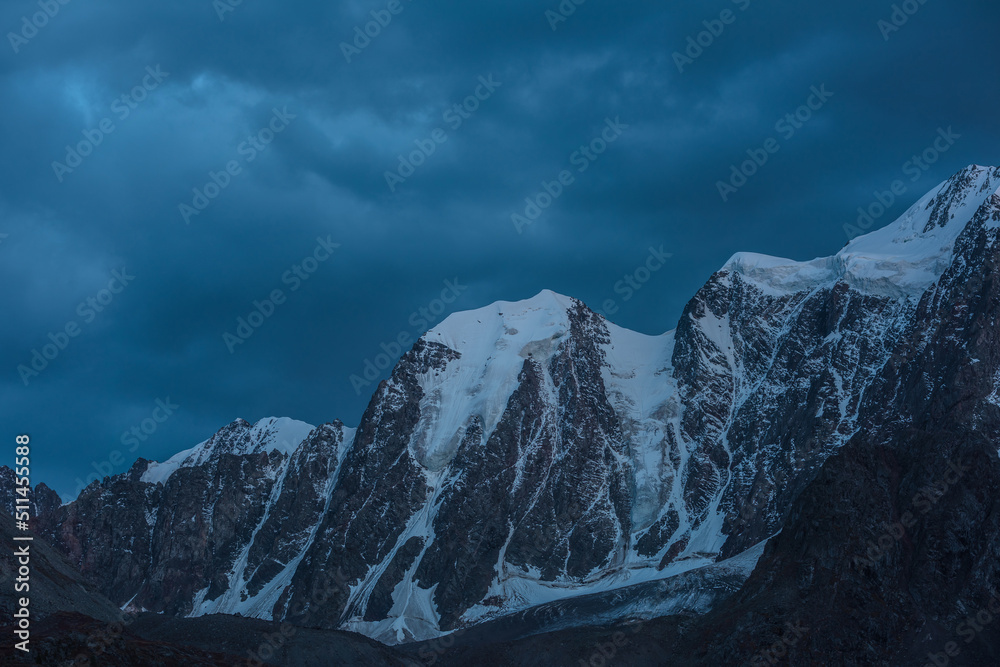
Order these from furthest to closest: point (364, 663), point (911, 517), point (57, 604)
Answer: point (911, 517)
point (364, 663)
point (57, 604)

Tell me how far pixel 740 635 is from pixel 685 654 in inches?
549

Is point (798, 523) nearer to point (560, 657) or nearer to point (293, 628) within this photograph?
point (560, 657)

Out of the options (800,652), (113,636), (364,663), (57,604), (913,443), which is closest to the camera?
(113,636)

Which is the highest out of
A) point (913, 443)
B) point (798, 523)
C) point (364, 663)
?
point (913, 443)

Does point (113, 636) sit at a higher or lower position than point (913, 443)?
lower

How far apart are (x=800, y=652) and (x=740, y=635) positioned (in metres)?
8.27

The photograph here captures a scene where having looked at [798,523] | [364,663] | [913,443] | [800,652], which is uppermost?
[913,443]

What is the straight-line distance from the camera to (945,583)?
15938 cm

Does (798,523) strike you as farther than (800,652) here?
Yes

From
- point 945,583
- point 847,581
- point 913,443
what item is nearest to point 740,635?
point 847,581

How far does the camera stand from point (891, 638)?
151500mm

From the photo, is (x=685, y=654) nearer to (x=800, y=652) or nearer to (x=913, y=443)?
(x=800, y=652)

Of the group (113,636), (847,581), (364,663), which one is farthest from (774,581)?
(113,636)

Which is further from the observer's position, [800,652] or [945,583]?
[945,583]
